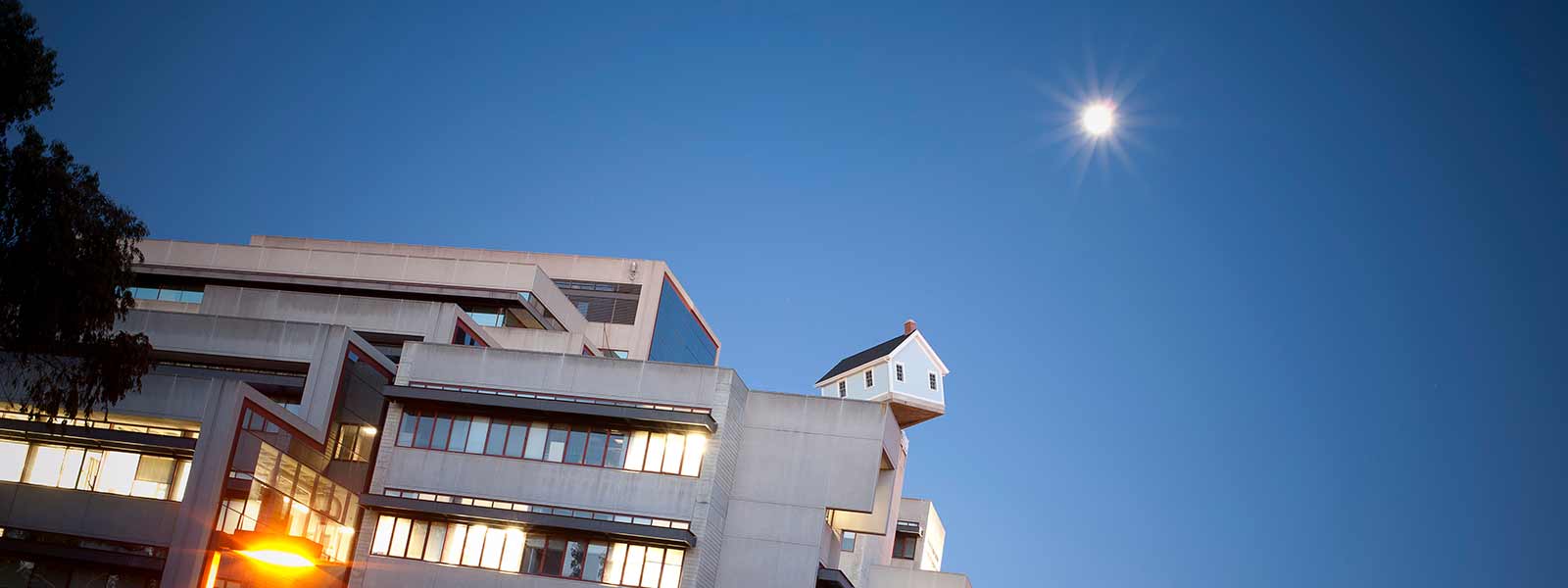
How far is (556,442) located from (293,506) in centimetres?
958

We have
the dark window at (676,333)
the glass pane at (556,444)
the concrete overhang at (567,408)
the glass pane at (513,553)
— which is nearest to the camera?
the glass pane at (513,553)

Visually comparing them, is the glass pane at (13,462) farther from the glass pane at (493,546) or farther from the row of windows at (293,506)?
the glass pane at (493,546)

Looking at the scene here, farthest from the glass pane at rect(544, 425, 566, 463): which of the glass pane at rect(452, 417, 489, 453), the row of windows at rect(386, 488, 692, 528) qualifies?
the glass pane at rect(452, 417, 489, 453)

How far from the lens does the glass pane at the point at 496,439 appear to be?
52969 millimetres

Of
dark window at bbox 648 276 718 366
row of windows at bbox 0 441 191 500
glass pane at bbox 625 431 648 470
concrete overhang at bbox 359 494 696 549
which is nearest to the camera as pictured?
row of windows at bbox 0 441 191 500

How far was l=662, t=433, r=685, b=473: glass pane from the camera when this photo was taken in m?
51.9

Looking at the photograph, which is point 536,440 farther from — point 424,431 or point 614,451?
point 424,431

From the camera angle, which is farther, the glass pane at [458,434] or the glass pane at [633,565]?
the glass pane at [458,434]

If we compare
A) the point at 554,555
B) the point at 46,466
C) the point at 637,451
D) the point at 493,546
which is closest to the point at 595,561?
the point at 554,555

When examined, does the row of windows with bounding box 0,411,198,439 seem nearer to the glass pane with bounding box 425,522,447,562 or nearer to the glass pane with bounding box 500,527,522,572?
the glass pane with bounding box 425,522,447,562

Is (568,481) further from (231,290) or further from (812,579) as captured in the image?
(231,290)

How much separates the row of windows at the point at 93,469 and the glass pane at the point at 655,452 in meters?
15.6

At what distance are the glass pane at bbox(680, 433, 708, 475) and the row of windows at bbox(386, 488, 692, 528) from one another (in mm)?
1956

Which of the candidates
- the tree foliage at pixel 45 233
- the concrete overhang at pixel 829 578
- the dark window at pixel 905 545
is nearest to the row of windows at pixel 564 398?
the concrete overhang at pixel 829 578
